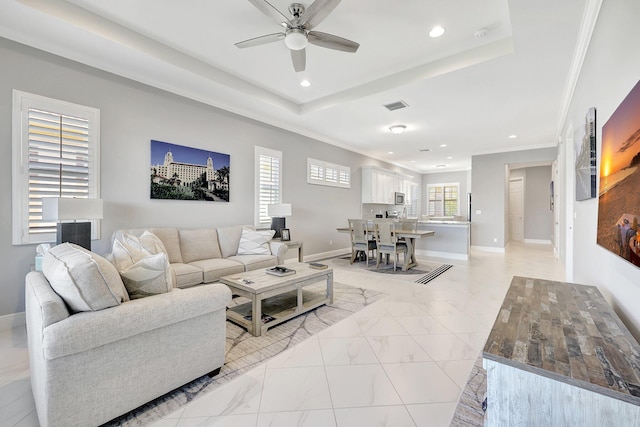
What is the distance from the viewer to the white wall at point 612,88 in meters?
1.39

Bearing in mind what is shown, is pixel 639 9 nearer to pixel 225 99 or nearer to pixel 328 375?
pixel 328 375

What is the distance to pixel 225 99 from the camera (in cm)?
434

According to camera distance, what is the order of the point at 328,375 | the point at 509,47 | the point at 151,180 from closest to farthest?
the point at 328,375
the point at 509,47
the point at 151,180

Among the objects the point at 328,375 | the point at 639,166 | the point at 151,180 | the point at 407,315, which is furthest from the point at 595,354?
the point at 151,180

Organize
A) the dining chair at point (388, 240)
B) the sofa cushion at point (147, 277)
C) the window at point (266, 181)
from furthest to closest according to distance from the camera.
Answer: the dining chair at point (388, 240), the window at point (266, 181), the sofa cushion at point (147, 277)

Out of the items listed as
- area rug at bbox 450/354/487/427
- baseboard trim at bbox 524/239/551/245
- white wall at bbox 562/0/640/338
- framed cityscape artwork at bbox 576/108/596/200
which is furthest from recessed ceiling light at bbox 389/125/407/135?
baseboard trim at bbox 524/239/551/245

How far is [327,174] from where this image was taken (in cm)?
682

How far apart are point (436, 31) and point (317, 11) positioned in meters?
1.46

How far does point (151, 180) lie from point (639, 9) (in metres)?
4.58

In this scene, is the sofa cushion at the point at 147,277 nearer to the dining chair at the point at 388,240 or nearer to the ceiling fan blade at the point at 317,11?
the ceiling fan blade at the point at 317,11

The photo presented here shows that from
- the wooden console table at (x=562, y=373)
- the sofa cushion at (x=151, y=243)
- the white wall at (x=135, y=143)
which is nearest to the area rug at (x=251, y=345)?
the sofa cushion at (x=151, y=243)

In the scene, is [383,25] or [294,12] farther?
[383,25]

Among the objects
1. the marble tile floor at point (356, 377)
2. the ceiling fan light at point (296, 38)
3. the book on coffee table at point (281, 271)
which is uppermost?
the ceiling fan light at point (296, 38)

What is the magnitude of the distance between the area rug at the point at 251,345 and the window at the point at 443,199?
913cm
